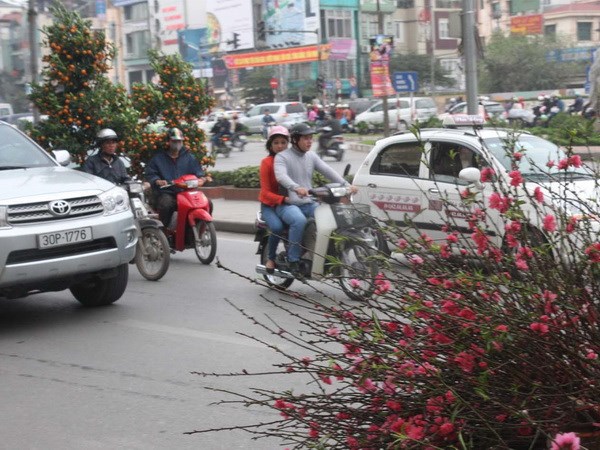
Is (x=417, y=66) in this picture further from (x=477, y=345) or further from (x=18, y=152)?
(x=477, y=345)

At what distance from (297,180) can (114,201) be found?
5.97 feet

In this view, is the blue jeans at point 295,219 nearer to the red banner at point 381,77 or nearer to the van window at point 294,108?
the red banner at point 381,77

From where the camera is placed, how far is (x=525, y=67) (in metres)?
71.4

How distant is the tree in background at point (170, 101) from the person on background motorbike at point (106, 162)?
310 cm

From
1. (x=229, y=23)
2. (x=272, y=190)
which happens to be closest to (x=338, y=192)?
(x=272, y=190)

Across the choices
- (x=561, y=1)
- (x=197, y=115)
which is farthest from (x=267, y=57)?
(x=197, y=115)

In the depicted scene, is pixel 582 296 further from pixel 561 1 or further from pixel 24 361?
pixel 561 1

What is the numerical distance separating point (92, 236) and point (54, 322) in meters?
0.95

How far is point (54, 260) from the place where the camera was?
8.52 m

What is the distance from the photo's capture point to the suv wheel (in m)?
9.56

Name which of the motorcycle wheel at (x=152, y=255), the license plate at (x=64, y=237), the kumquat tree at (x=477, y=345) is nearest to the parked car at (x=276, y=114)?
the motorcycle wheel at (x=152, y=255)

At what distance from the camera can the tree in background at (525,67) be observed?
71.3 meters

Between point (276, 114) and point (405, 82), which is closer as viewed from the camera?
point (405, 82)

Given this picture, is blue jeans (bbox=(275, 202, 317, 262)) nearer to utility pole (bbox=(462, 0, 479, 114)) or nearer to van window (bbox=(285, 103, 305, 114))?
utility pole (bbox=(462, 0, 479, 114))
